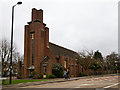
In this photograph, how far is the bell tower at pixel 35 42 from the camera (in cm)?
4163

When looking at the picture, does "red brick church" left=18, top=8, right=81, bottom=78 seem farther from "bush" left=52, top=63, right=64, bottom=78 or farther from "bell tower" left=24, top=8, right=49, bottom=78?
"bush" left=52, top=63, right=64, bottom=78

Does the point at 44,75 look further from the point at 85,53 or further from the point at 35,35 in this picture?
the point at 85,53

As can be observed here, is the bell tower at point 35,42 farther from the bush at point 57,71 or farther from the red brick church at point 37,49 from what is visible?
the bush at point 57,71

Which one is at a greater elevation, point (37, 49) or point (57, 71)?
point (37, 49)

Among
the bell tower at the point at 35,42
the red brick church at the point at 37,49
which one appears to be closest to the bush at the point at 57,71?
the red brick church at the point at 37,49

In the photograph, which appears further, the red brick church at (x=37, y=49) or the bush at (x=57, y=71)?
the red brick church at (x=37, y=49)

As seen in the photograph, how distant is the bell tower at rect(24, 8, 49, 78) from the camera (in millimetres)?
41631

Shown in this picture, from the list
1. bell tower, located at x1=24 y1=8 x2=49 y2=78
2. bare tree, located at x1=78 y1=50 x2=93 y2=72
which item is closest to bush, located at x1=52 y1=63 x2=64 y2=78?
bell tower, located at x1=24 y1=8 x2=49 y2=78

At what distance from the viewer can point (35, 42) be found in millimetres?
42062

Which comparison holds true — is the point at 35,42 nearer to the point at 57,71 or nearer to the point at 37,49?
the point at 37,49

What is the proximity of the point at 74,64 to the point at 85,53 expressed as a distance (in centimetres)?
687

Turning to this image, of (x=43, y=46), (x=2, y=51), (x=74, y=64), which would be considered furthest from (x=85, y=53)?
(x=2, y=51)

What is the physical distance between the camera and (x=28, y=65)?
42750 millimetres

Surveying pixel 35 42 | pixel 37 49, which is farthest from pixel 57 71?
pixel 35 42
